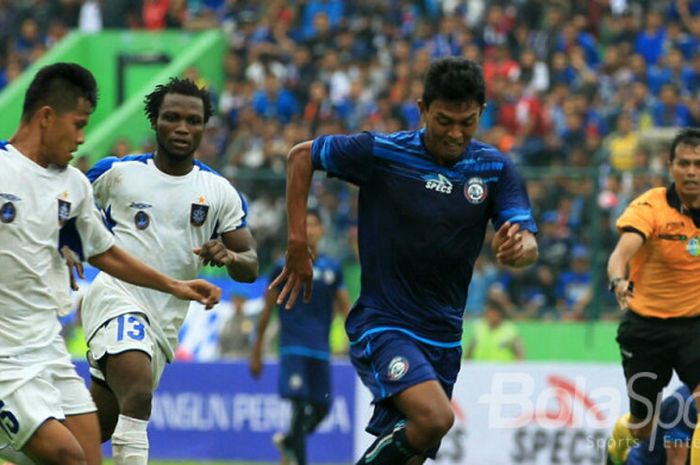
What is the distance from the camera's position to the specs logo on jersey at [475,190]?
27.8 ft

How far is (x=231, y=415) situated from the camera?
1703cm

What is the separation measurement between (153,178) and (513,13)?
15.0 metres

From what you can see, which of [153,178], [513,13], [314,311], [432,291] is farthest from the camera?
[513,13]

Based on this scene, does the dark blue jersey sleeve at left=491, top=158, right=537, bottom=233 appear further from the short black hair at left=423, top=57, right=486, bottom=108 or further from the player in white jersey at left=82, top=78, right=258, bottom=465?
the player in white jersey at left=82, top=78, right=258, bottom=465

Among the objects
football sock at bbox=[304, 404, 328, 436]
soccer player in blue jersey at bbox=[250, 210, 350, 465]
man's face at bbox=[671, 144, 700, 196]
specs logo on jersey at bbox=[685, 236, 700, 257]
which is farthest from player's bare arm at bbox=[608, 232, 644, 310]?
football sock at bbox=[304, 404, 328, 436]

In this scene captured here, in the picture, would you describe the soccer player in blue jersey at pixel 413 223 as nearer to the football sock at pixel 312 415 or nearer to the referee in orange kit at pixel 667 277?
the referee in orange kit at pixel 667 277

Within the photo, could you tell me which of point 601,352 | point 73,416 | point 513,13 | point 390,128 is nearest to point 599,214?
point 601,352

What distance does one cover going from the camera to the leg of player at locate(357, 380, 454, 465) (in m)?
8.02

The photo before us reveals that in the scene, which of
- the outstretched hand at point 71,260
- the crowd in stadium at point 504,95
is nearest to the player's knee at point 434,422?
the outstretched hand at point 71,260

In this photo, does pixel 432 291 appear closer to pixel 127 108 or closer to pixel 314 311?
pixel 314 311

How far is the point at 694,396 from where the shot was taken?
1063 cm

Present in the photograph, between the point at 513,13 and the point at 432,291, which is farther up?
the point at 513,13

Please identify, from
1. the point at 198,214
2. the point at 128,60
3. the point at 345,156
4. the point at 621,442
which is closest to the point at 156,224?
the point at 198,214

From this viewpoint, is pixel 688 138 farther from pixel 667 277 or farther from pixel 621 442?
pixel 621 442
